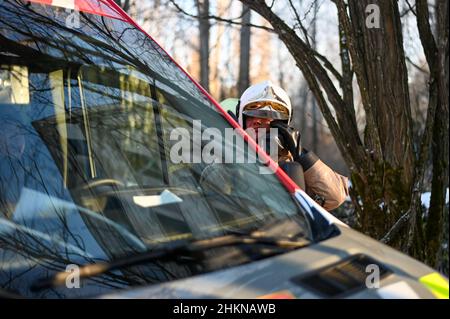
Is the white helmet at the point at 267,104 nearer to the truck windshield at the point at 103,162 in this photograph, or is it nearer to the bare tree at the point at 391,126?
the bare tree at the point at 391,126

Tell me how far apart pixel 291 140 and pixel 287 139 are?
3 centimetres

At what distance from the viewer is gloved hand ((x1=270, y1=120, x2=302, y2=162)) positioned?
10.6 ft

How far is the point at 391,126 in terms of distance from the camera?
12.8 feet

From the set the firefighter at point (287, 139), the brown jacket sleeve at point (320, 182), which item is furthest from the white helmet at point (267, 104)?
the brown jacket sleeve at point (320, 182)

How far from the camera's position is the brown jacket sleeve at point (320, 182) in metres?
3.15

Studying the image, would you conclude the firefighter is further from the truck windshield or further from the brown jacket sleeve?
the truck windshield

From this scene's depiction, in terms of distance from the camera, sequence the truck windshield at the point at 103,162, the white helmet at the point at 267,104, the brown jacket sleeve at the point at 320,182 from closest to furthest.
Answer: the truck windshield at the point at 103,162 → the brown jacket sleeve at the point at 320,182 → the white helmet at the point at 267,104

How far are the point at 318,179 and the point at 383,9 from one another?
1.36 meters

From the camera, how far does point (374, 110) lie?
3928mm

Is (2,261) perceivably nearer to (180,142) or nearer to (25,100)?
(25,100)

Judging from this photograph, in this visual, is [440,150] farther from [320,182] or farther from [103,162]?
[103,162]

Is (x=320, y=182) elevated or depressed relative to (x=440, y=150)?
depressed

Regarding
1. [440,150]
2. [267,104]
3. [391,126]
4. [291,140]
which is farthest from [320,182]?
[440,150]

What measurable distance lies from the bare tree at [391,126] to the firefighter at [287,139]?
64 centimetres
